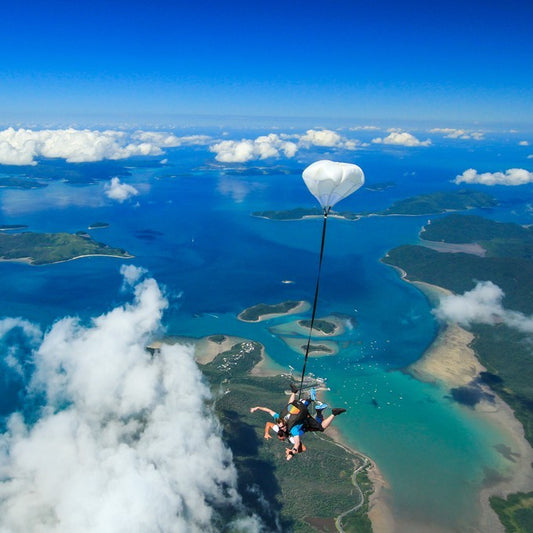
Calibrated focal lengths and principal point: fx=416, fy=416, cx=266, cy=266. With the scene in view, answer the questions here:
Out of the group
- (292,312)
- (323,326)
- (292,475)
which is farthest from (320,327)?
(292,475)

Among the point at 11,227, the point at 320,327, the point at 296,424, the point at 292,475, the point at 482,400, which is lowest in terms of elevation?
the point at 292,475

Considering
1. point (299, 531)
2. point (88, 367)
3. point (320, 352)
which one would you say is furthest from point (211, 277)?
point (299, 531)

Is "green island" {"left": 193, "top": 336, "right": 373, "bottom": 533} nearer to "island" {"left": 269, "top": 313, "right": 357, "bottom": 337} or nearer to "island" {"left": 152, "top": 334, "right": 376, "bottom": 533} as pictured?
"island" {"left": 152, "top": 334, "right": 376, "bottom": 533}

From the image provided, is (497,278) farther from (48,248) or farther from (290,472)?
(48,248)

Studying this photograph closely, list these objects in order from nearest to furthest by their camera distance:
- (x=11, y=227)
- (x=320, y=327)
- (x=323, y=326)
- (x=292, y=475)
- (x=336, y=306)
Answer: (x=292, y=475) < (x=320, y=327) < (x=323, y=326) < (x=336, y=306) < (x=11, y=227)

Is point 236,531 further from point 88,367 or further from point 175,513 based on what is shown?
point 88,367

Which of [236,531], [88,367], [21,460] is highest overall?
[88,367]

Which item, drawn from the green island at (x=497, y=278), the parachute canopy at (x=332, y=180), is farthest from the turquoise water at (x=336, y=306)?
the parachute canopy at (x=332, y=180)
